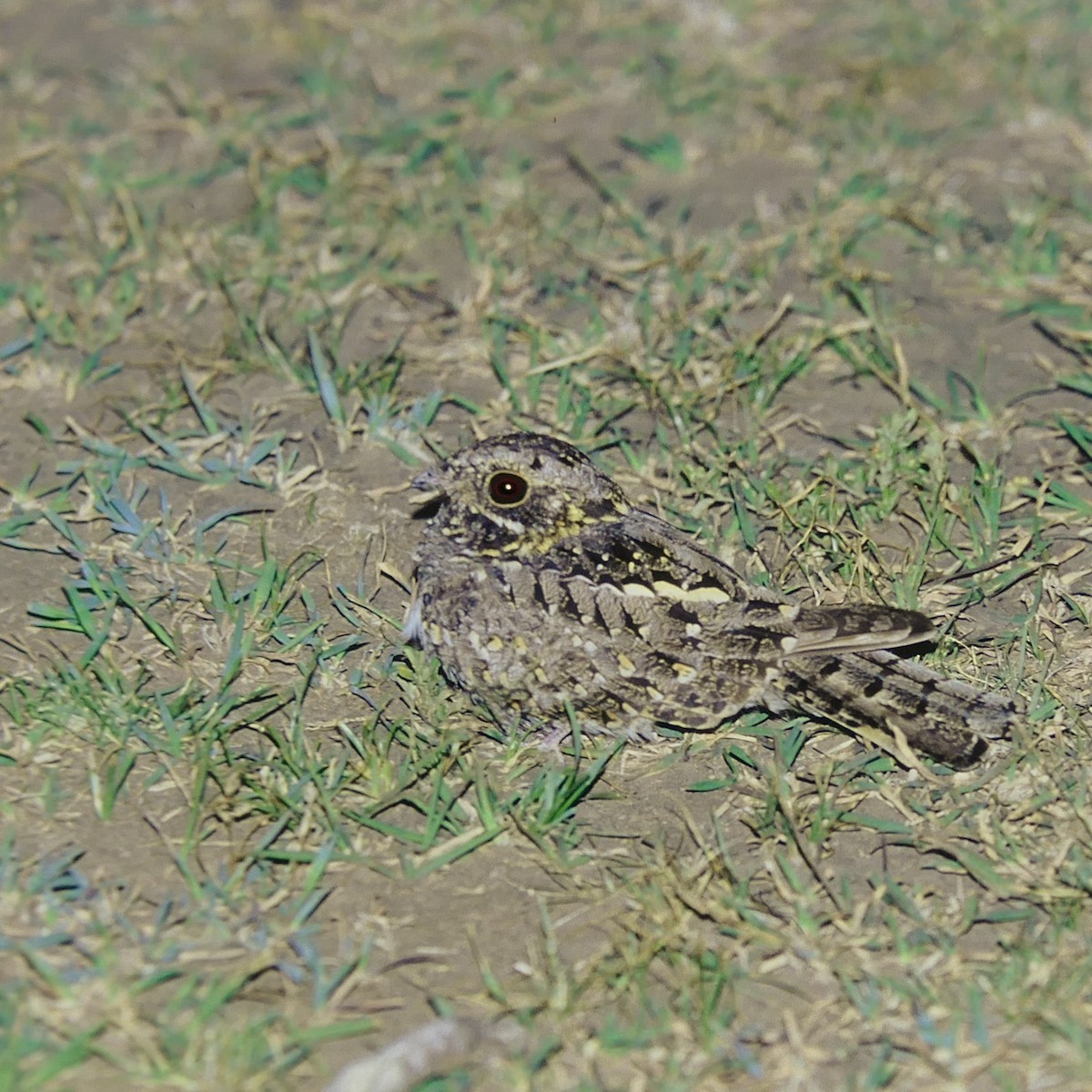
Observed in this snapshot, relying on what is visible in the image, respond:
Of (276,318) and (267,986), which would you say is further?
(276,318)

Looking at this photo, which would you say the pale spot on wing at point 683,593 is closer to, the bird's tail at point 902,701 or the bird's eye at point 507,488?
the bird's tail at point 902,701

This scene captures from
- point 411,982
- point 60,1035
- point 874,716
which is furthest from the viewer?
point 874,716

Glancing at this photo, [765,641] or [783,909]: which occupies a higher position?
[765,641]

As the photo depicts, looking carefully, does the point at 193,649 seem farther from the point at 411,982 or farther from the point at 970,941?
the point at 970,941

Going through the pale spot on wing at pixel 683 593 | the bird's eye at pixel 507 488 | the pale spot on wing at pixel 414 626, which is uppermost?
the bird's eye at pixel 507 488

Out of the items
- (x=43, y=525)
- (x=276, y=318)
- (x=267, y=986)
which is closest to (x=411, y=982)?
(x=267, y=986)

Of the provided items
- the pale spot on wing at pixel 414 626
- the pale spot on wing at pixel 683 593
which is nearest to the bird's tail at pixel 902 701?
the pale spot on wing at pixel 683 593

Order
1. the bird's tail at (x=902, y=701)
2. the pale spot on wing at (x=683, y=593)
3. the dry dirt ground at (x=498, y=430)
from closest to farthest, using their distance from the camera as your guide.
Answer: the dry dirt ground at (x=498, y=430), the bird's tail at (x=902, y=701), the pale spot on wing at (x=683, y=593)
